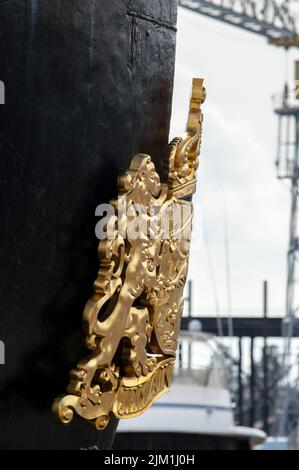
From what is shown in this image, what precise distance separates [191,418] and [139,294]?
54.3ft

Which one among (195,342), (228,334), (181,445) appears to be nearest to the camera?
(181,445)

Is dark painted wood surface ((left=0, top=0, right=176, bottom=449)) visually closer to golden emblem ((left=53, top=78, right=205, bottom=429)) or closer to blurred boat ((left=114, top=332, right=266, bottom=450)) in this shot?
golden emblem ((left=53, top=78, right=205, bottom=429))

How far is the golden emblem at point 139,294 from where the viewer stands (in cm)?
434

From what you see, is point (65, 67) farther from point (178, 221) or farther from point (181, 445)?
point (181, 445)

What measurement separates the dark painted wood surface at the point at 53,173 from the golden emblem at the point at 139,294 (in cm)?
9

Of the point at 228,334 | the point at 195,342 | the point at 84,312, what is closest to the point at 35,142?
the point at 84,312

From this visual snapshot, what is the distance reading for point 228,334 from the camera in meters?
31.0

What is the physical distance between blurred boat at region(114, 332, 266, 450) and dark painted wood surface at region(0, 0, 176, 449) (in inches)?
600

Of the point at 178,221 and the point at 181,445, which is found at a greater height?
the point at 178,221

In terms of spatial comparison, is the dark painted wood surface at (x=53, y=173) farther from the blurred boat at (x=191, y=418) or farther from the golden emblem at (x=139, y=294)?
the blurred boat at (x=191, y=418)

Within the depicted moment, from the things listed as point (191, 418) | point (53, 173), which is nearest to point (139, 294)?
point (53, 173)

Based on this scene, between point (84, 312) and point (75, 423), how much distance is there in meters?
0.45

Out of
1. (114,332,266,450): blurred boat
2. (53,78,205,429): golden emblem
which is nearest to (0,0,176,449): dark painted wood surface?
(53,78,205,429): golden emblem

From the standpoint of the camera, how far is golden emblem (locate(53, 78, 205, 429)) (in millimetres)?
4336
